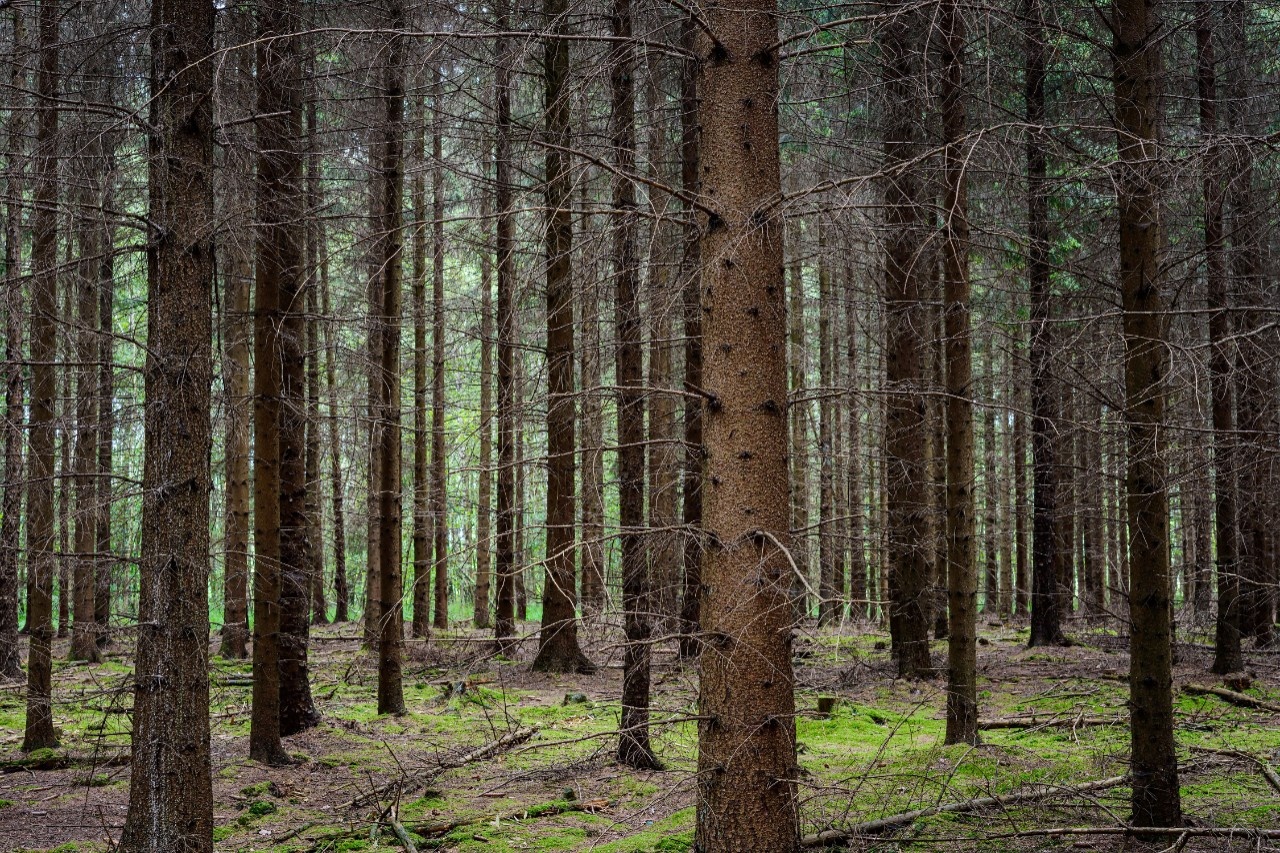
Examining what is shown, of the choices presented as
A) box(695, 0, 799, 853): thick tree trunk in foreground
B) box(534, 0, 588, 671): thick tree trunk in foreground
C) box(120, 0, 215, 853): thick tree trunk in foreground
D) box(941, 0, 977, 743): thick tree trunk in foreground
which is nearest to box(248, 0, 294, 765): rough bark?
box(534, 0, 588, 671): thick tree trunk in foreground

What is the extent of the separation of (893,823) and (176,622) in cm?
→ 458

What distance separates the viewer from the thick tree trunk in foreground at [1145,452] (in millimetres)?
5531

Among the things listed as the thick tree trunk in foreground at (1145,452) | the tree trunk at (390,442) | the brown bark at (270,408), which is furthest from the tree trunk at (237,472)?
the thick tree trunk in foreground at (1145,452)

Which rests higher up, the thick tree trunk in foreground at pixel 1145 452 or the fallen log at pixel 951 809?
the thick tree trunk in foreground at pixel 1145 452

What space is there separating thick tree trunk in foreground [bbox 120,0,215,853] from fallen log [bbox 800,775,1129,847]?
3.69m

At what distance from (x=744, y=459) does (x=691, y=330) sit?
21.4 ft

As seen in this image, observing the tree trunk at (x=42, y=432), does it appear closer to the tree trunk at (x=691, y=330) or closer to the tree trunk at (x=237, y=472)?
the tree trunk at (x=237, y=472)

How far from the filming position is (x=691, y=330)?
10891mm

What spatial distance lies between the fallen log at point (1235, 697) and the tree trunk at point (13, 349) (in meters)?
11.3

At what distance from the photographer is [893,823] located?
19.6ft

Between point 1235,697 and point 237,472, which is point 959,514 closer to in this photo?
point 1235,697

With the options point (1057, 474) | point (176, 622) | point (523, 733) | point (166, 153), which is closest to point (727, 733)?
point (176, 622)

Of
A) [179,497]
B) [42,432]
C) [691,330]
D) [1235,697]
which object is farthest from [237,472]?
[1235,697]

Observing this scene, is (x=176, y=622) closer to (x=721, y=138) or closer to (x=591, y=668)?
(x=721, y=138)
